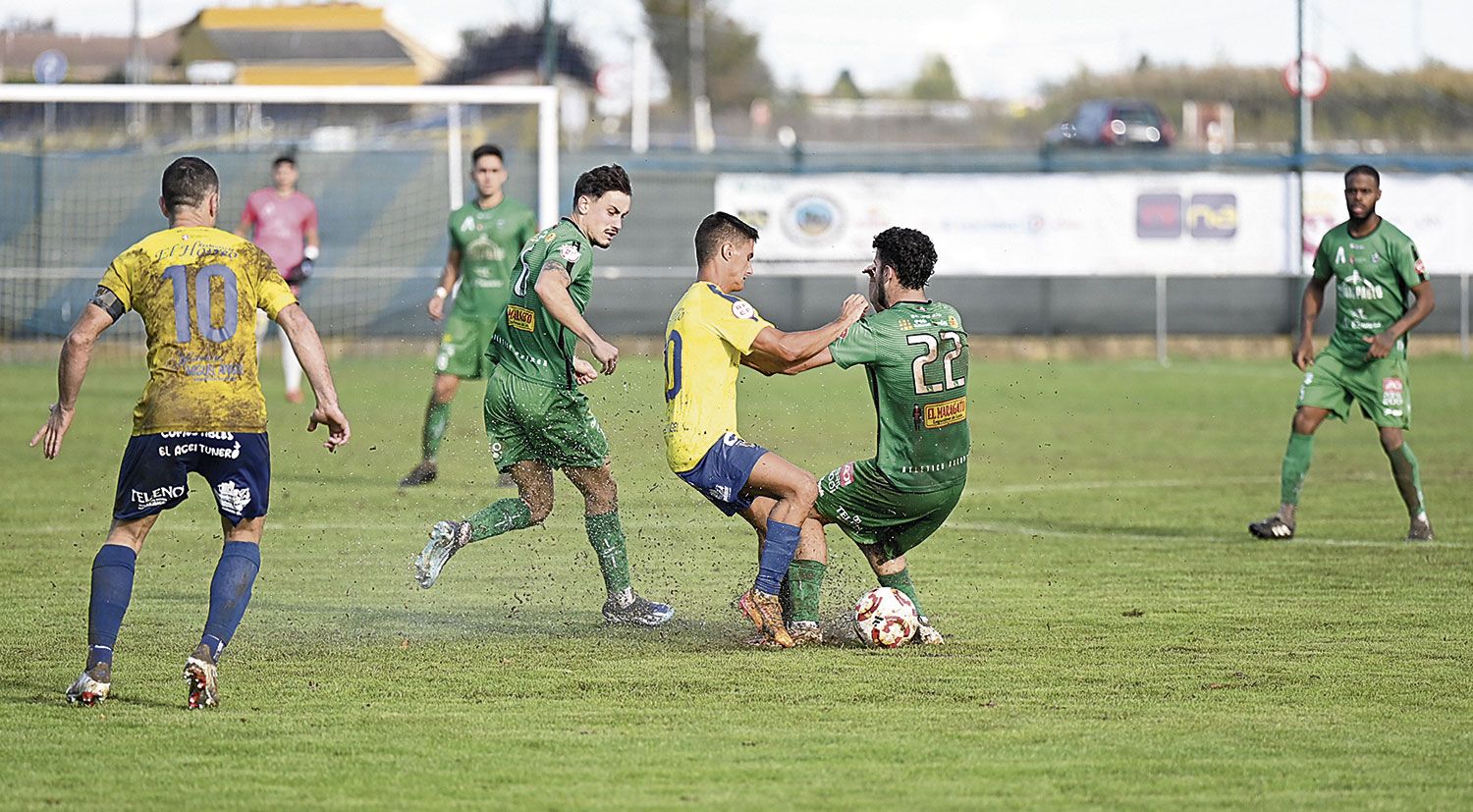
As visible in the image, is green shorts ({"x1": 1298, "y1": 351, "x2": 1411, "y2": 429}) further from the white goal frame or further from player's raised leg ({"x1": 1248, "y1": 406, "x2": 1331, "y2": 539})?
the white goal frame

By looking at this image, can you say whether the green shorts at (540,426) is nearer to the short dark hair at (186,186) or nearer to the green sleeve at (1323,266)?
the short dark hair at (186,186)

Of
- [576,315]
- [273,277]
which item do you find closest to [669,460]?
[576,315]

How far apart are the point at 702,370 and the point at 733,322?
23 centimetres

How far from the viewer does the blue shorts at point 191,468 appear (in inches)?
254

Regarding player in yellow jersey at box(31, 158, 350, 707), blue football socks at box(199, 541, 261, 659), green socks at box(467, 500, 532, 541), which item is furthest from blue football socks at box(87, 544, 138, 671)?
green socks at box(467, 500, 532, 541)

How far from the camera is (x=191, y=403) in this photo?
6.44 meters

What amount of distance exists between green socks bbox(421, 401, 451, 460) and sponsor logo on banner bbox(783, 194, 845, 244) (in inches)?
552

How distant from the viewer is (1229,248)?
27.1 metres

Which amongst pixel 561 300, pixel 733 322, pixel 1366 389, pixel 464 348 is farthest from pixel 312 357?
pixel 1366 389

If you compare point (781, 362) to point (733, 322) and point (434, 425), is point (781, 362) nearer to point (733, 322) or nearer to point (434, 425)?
point (733, 322)

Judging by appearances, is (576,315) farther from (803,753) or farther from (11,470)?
(11,470)

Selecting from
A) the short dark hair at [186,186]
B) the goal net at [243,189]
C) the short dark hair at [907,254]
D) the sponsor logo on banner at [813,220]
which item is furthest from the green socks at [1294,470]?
the sponsor logo on banner at [813,220]

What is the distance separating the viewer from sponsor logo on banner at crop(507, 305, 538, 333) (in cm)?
839

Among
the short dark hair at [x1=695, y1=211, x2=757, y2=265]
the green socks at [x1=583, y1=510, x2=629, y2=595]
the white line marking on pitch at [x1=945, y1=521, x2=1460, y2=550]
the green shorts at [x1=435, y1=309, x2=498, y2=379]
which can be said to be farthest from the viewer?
the green shorts at [x1=435, y1=309, x2=498, y2=379]
